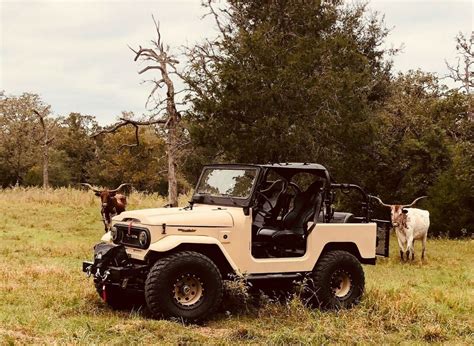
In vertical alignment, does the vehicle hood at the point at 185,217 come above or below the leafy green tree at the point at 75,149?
below

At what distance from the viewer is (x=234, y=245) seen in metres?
8.34

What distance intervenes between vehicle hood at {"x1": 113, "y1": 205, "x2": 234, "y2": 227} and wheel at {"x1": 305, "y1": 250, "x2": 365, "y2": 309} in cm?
153

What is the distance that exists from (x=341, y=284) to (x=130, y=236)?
3.14 metres

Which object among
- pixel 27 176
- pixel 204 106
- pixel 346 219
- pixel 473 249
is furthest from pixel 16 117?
pixel 346 219

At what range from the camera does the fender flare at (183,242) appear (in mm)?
7785

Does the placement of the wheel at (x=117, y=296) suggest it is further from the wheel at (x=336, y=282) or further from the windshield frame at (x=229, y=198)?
the wheel at (x=336, y=282)

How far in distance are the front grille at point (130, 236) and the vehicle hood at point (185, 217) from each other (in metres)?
0.10

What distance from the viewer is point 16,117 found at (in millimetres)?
54438

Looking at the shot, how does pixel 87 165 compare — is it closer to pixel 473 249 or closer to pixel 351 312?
pixel 473 249

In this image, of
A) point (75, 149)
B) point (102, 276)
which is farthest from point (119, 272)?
point (75, 149)

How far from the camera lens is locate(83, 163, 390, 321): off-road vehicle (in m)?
7.84

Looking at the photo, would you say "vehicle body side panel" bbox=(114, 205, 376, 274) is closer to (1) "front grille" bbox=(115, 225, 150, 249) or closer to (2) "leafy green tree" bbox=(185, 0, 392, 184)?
(1) "front grille" bbox=(115, 225, 150, 249)

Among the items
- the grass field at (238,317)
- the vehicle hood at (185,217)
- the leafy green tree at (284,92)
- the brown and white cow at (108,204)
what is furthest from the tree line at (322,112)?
the vehicle hood at (185,217)

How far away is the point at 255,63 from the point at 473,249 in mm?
9034
